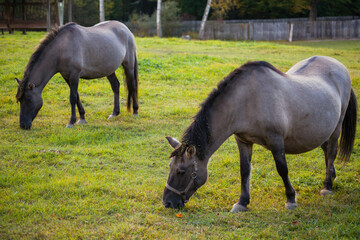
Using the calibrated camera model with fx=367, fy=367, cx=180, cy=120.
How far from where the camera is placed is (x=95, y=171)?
5668 millimetres

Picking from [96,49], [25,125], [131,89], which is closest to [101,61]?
[96,49]

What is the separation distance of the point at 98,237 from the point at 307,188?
10.1 ft

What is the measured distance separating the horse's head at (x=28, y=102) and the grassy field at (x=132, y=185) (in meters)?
0.22

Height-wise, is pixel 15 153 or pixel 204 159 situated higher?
pixel 204 159

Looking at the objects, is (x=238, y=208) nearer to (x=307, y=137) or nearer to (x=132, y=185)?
(x=307, y=137)

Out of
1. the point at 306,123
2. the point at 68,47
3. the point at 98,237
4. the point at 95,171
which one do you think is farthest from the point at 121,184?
the point at 68,47

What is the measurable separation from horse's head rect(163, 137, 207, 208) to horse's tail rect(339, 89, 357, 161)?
2.65m

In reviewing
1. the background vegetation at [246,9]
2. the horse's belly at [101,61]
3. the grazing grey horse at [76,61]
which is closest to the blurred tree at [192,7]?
the background vegetation at [246,9]

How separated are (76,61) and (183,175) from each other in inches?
189

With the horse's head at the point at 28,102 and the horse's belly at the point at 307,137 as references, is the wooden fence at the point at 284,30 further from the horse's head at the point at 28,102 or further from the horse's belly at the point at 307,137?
the horse's belly at the point at 307,137

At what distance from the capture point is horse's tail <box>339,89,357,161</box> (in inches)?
214

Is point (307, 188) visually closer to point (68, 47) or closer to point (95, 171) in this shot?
point (95, 171)

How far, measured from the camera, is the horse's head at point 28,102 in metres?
7.39

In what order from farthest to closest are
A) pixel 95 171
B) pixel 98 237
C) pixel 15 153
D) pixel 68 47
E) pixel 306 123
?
pixel 68 47 < pixel 15 153 < pixel 95 171 < pixel 306 123 < pixel 98 237
